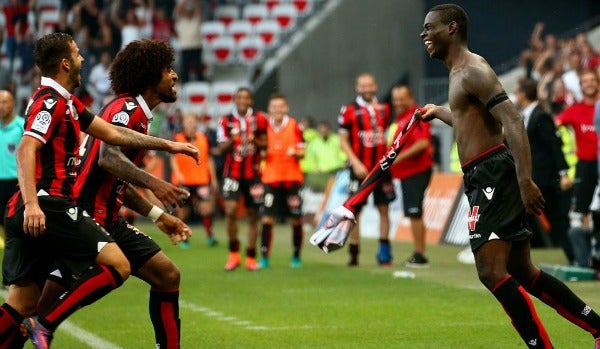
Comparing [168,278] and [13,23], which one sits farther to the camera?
[13,23]

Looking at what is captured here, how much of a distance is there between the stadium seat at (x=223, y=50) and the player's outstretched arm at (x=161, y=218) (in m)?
25.4

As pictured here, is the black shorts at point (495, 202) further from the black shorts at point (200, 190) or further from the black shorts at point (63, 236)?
the black shorts at point (200, 190)

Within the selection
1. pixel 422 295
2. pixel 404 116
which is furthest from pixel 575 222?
pixel 422 295

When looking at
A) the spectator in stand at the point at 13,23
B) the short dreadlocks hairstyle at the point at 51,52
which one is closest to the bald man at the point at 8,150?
the short dreadlocks hairstyle at the point at 51,52

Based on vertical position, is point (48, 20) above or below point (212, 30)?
above

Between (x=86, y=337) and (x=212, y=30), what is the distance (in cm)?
2438

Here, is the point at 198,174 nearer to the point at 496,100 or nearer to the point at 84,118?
the point at 84,118

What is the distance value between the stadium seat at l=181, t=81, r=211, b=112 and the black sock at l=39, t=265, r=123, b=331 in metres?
24.3

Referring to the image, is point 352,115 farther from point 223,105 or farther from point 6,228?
point 223,105

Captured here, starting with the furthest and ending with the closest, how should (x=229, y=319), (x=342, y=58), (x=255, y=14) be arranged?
(x=255, y=14), (x=342, y=58), (x=229, y=319)

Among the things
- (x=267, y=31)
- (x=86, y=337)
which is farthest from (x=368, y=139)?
(x=267, y=31)

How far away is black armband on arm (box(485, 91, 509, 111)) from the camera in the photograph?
821 cm

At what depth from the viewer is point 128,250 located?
28.3 ft

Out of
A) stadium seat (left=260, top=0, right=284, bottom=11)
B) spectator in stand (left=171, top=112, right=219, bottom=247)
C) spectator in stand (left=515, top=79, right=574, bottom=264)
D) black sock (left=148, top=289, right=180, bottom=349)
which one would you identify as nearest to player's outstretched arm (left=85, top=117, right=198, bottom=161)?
black sock (left=148, top=289, right=180, bottom=349)
